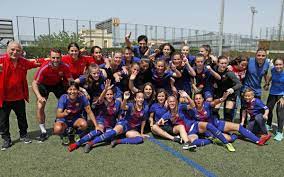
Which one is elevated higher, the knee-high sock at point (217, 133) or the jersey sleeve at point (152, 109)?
the jersey sleeve at point (152, 109)

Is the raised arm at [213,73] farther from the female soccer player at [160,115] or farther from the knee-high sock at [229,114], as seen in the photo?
the female soccer player at [160,115]

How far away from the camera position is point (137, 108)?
17.5 feet

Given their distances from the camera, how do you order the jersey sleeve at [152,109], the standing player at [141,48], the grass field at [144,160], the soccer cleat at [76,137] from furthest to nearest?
1. the standing player at [141,48]
2. the jersey sleeve at [152,109]
3. the soccer cleat at [76,137]
4. the grass field at [144,160]

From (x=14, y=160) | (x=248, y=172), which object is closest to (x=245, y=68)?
(x=248, y=172)

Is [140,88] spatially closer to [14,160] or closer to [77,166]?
[77,166]

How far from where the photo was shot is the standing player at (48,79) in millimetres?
5145

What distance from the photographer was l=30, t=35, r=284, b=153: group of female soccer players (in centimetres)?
511

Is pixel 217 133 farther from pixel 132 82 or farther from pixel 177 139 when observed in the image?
pixel 132 82

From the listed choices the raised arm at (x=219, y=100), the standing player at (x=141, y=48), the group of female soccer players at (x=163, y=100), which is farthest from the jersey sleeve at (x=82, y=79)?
the raised arm at (x=219, y=100)

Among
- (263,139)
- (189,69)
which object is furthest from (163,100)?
(263,139)

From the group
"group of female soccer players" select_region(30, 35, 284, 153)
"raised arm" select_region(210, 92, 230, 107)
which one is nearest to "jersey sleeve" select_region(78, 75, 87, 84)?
"group of female soccer players" select_region(30, 35, 284, 153)

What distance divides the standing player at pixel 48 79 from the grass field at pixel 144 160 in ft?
1.74

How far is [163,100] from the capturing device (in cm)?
544

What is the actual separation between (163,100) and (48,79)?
2.29 metres
